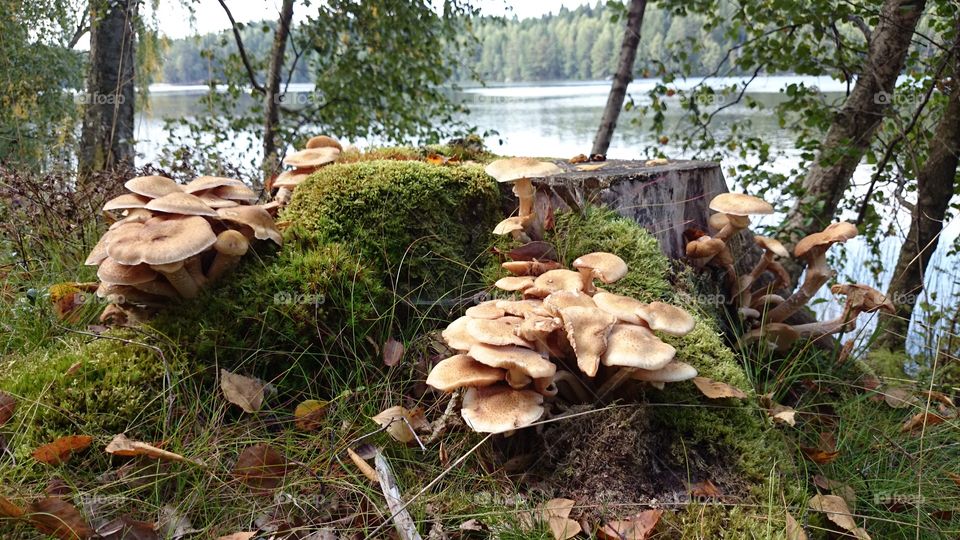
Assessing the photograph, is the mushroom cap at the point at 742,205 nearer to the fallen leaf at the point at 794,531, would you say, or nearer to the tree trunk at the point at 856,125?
the fallen leaf at the point at 794,531

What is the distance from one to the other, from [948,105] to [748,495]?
17.3 feet

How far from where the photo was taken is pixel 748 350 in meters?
3.44

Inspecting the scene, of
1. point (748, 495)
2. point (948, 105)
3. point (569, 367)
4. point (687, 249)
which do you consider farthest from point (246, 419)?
point (948, 105)

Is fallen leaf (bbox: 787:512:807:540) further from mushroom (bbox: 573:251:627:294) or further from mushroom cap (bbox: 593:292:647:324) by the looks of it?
mushroom (bbox: 573:251:627:294)

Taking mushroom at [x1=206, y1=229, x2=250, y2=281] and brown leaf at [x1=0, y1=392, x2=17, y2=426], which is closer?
brown leaf at [x1=0, y1=392, x2=17, y2=426]

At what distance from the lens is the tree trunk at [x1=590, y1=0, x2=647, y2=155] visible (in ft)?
23.5

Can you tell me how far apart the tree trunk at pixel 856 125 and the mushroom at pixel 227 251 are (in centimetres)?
456

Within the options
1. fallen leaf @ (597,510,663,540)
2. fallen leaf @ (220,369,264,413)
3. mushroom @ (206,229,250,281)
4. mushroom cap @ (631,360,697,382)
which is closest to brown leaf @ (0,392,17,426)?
fallen leaf @ (220,369,264,413)

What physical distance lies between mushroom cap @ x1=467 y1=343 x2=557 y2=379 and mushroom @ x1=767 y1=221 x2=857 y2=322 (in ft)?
6.70

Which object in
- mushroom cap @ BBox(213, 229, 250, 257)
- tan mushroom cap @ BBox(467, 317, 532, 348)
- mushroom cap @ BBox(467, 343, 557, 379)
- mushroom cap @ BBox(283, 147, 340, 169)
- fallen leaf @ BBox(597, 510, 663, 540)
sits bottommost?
fallen leaf @ BBox(597, 510, 663, 540)

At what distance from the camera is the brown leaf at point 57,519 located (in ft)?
5.97

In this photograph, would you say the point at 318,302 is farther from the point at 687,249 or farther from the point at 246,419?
the point at 687,249

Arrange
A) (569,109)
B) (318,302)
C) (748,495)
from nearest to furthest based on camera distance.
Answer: (748,495)
(318,302)
(569,109)

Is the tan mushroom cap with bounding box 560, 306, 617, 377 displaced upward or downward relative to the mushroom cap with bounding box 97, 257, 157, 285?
downward
